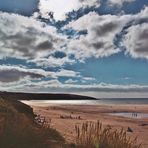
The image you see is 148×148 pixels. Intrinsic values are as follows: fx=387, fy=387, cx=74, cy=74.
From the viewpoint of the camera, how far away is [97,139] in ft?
25.4

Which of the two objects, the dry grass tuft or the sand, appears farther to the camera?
the sand

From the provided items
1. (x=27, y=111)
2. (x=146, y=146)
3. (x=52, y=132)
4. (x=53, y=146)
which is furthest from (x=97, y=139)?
(x=27, y=111)

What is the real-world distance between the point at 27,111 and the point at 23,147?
11.2 m

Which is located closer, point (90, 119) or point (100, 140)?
point (100, 140)

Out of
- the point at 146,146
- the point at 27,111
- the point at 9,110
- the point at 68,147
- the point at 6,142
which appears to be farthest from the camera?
the point at 27,111

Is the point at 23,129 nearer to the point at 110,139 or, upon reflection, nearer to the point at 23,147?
the point at 23,147

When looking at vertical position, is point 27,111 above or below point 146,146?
above

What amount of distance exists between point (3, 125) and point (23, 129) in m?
0.54

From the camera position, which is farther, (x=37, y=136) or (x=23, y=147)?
(x=37, y=136)

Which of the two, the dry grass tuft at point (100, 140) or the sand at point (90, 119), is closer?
the dry grass tuft at point (100, 140)

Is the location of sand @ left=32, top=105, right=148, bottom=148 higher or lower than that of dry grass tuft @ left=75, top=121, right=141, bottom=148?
lower

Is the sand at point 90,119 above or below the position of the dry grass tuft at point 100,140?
below

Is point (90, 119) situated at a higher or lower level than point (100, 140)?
lower

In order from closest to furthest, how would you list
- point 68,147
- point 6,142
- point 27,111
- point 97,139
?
point 6,142 < point 97,139 < point 68,147 < point 27,111
